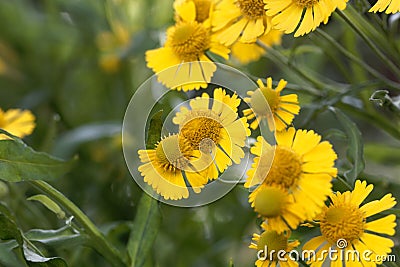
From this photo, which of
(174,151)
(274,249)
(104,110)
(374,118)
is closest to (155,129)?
(174,151)

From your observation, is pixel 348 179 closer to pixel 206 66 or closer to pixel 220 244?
pixel 206 66

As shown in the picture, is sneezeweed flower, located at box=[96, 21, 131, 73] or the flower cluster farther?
sneezeweed flower, located at box=[96, 21, 131, 73]

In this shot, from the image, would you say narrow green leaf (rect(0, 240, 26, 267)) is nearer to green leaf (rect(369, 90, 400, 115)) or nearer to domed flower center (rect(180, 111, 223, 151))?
domed flower center (rect(180, 111, 223, 151))

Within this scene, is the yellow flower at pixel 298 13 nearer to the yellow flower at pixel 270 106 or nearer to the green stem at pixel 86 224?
the yellow flower at pixel 270 106

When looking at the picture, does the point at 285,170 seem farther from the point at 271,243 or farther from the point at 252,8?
the point at 252,8

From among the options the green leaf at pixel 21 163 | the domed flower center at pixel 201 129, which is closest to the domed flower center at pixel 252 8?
the domed flower center at pixel 201 129

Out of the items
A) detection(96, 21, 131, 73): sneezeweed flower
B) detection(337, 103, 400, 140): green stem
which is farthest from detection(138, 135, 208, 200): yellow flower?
detection(96, 21, 131, 73): sneezeweed flower
